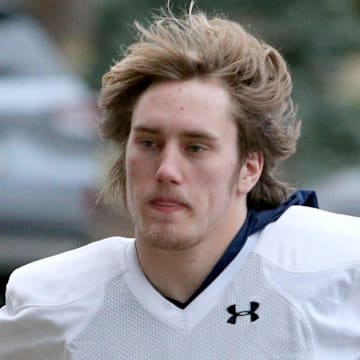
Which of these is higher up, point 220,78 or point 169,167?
point 220,78

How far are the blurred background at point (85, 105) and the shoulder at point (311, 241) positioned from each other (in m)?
1.49

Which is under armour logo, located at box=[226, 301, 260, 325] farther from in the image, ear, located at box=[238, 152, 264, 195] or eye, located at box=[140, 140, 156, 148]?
eye, located at box=[140, 140, 156, 148]

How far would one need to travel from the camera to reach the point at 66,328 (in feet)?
16.1

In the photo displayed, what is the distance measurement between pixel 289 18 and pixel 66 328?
322 inches

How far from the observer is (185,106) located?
4.73m

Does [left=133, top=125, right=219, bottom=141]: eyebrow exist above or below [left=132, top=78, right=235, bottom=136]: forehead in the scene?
below

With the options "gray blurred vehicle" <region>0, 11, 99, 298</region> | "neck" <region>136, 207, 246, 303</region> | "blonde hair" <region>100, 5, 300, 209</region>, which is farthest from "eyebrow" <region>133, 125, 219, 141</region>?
"gray blurred vehicle" <region>0, 11, 99, 298</region>

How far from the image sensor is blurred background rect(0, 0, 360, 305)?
30.7ft

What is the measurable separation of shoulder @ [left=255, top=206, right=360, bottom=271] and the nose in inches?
14.9

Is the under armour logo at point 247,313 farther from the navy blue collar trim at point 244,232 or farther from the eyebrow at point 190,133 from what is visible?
the eyebrow at point 190,133

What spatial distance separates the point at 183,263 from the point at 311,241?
355 mm

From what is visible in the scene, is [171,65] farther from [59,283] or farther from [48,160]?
[48,160]

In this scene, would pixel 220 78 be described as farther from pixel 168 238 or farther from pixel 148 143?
pixel 168 238

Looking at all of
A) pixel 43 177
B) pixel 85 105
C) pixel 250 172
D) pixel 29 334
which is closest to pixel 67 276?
pixel 29 334
